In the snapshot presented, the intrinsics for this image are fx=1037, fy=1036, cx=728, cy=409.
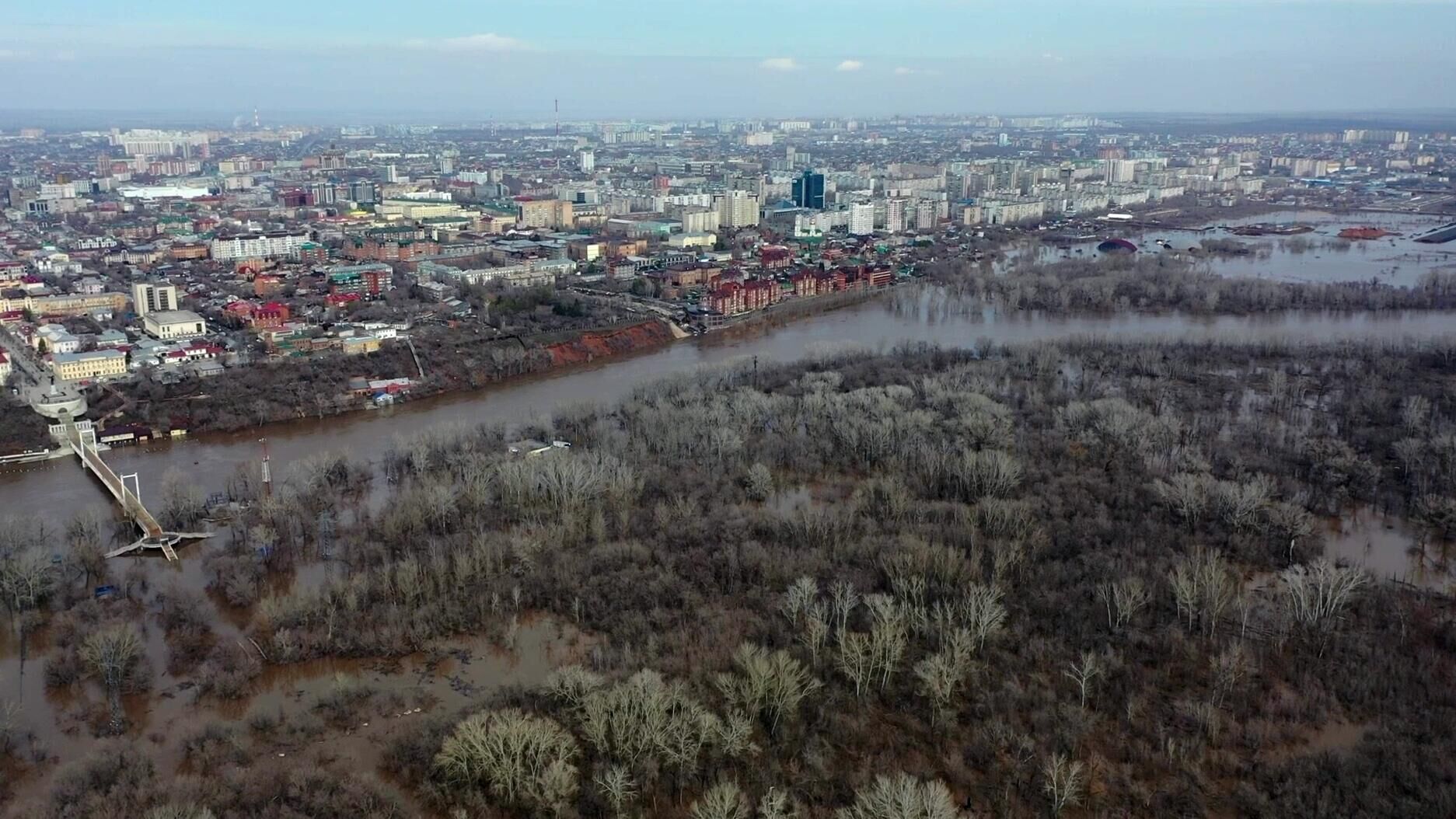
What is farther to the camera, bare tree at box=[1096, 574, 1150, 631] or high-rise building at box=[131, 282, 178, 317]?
high-rise building at box=[131, 282, 178, 317]

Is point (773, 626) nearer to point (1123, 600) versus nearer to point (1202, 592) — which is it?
point (1123, 600)

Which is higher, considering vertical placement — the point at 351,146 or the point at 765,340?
the point at 351,146

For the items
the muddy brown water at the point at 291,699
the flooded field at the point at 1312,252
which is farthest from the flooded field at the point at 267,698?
the flooded field at the point at 1312,252

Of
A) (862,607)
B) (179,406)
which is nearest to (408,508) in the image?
(862,607)

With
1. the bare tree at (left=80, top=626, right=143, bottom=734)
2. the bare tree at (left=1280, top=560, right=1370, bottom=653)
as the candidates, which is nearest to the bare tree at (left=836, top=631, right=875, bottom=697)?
the bare tree at (left=1280, top=560, right=1370, bottom=653)

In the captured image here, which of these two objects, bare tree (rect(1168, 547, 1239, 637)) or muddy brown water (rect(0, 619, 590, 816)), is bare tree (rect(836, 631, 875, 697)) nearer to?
muddy brown water (rect(0, 619, 590, 816))

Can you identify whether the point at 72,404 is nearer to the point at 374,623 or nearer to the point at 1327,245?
the point at 374,623
